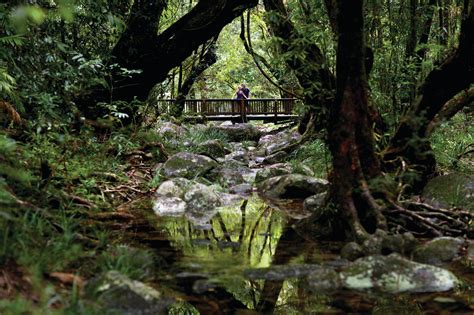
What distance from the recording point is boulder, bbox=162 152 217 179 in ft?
27.4

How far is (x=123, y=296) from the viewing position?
9.76 ft

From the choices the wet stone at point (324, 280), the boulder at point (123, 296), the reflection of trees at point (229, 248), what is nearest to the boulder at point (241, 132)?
the reflection of trees at point (229, 248)

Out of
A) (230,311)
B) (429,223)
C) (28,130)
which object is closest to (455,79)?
(429,223)

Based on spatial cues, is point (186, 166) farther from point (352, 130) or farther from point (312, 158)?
point (352, 130)

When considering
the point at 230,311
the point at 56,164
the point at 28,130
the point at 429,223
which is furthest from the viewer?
the point at 28,130

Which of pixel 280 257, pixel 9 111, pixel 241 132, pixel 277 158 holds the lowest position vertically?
pixel 280 257

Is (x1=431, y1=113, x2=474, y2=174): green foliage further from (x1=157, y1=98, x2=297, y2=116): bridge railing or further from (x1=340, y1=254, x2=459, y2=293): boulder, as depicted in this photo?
(x1=157, y1=98, x2=297, y2=116): bridge railing

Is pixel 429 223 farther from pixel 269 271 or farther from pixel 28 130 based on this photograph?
pixel 28 130

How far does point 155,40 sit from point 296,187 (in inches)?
180

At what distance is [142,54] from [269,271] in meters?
7.07

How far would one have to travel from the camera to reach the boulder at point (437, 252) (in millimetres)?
4207

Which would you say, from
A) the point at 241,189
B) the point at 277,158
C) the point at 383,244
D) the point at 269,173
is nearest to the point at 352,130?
the point at 383,244

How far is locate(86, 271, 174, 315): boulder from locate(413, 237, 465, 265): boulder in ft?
7.41

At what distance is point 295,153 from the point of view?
10867 millimetres
